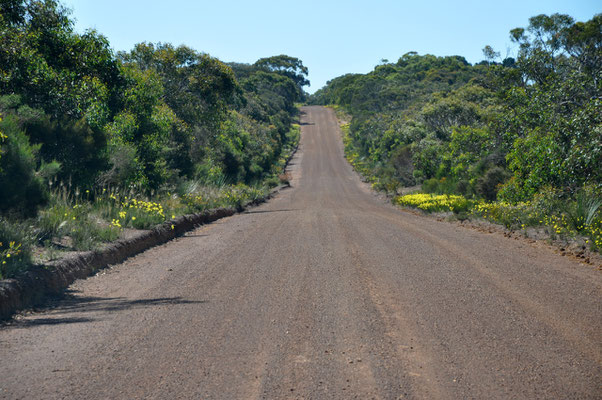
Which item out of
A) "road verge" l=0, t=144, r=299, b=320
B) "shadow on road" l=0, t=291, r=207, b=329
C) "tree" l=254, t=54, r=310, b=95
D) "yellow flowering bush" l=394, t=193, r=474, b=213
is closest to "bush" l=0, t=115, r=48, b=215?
"road verge" l=0, t=144, r=299, b=320

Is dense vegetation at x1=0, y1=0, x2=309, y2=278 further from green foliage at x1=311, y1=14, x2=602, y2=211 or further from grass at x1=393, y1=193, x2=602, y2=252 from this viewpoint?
green foliage at x1=311, y1=14, x2=602, y2=211

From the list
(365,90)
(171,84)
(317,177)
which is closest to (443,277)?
(171,84)

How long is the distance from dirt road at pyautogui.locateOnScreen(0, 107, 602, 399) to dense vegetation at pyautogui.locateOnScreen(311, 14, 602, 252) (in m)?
4.35

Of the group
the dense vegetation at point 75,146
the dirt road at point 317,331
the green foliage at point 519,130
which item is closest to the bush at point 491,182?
the green foliage at point 519,130

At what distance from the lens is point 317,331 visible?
18.3 ft

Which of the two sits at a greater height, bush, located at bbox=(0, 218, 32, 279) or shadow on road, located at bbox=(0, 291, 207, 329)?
bush, located at bbox=(0, 218, 32, 279)

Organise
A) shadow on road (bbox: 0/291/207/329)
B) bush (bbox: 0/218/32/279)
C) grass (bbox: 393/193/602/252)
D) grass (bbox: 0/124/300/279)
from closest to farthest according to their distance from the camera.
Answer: shadow on road (bbox: 0/291/207/329), bush (bbox: 0/218/32/279), grass (bbox: 0/124/300/279), grass (bbox: 393/193/602/252)

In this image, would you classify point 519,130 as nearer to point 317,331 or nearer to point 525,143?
point 525,143

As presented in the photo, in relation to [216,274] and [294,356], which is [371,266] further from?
[294,356]

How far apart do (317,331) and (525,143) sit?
44.5ft

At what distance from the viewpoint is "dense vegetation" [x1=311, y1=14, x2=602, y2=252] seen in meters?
13.7

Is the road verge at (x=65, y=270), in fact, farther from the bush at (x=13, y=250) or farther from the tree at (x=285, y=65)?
the tree at (x=285, y=65)

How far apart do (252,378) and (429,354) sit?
172cm

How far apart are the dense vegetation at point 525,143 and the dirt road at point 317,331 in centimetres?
435
